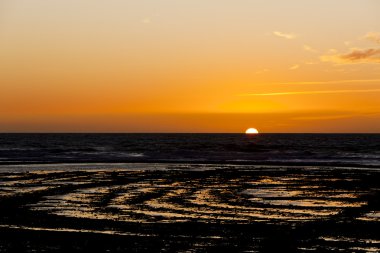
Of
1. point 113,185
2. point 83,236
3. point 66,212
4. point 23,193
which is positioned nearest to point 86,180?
point 113,185

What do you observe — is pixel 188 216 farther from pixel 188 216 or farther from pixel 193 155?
pixel 193 155

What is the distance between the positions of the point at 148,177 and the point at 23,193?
1233 cm

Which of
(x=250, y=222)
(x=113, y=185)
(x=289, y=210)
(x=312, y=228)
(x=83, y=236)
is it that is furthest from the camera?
(x=113, y=185)

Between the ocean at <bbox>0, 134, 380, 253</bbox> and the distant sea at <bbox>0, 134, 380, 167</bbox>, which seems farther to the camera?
the distant sea at <bbox>0, 134, 380, 167</bbox>

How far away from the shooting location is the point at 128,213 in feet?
71.2

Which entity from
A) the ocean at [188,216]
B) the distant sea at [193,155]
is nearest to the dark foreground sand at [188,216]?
the ocean at [188,216]

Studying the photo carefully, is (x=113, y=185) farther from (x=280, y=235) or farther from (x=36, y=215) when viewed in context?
(x=280, y=235)

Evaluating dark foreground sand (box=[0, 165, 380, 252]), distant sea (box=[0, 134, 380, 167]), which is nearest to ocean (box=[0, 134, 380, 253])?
dark foreground sand (box=[0, 165, 380, 252])

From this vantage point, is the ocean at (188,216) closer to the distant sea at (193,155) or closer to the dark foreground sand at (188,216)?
the dark foreground sand at (188,216)

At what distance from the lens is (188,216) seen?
20906mm

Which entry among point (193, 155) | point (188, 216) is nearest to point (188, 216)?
point (188, 216)

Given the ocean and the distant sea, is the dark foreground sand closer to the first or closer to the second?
the ocean

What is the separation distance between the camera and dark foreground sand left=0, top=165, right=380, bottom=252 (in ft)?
52.4

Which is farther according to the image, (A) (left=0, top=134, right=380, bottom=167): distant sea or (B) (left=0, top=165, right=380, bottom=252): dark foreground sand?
(A) (left=0, top=134, right=380, bottom=167): distant sea
